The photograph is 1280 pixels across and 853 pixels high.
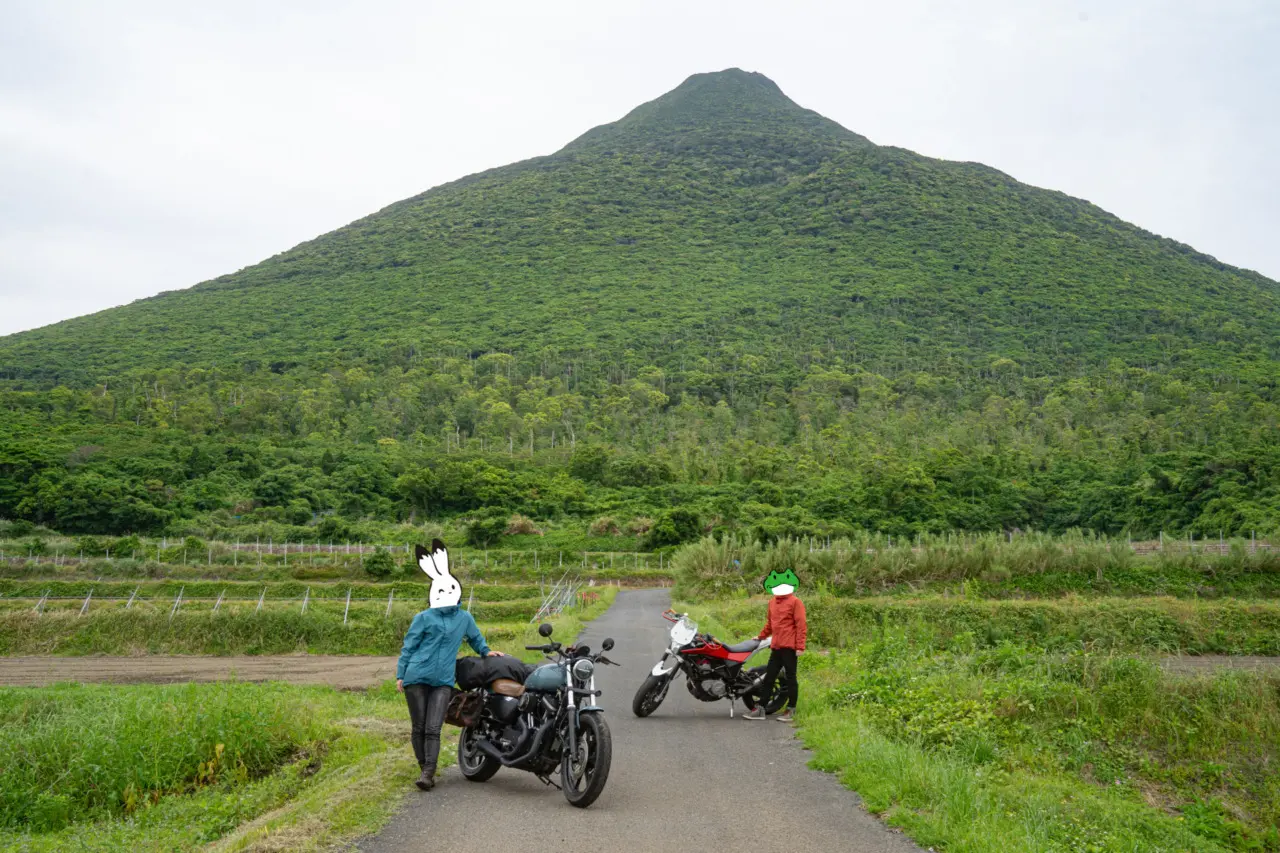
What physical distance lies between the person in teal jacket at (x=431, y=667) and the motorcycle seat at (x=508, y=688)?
0.33m

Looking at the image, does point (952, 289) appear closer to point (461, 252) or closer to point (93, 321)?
point (461, 252)

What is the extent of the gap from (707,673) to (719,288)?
5439 inches

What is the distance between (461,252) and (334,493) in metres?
95.4

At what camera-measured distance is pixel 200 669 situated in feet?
65.9

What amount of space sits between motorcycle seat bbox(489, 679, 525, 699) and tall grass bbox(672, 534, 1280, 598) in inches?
812

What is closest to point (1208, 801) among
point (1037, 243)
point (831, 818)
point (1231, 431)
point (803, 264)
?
point (831, 818)

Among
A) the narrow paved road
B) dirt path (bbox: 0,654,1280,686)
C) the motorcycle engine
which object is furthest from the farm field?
dirt path (bbox: 0,654,1280,686)

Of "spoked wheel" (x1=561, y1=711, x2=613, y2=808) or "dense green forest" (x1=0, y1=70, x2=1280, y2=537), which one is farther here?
"dense green forest" (x1=0, y1=70, x2=1280, y2=537)

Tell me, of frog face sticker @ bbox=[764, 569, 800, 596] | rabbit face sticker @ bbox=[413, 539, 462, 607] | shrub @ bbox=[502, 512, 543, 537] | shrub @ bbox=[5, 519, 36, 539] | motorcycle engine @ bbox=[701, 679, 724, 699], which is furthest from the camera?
shrub @ bbox=[502, 512, 543, 537]

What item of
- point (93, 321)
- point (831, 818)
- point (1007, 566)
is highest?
point (93, 321)

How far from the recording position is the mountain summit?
117188 millimetres

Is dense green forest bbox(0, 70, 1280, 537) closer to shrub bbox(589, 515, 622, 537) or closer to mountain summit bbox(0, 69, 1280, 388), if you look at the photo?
shrub bbox(589, 515, 622, 537)

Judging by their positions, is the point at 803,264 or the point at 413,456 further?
the point at 803,264

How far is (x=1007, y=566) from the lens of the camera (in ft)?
90.9
